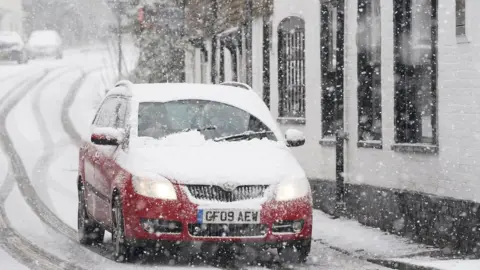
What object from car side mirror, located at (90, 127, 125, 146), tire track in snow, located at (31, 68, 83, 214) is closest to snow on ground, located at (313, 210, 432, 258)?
car side mirror, located at (90, 127, 125, 146)

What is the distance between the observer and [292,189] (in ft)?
35.1

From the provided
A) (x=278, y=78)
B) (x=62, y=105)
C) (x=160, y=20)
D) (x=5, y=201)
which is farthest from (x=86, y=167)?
(x=62, y=105)

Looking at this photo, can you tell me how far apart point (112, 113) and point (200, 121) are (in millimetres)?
1320

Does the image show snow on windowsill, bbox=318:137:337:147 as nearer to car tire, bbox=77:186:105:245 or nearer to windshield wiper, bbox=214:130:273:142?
car tire, bbox=77:186:105:245

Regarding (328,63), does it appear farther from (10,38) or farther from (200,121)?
(10,38)

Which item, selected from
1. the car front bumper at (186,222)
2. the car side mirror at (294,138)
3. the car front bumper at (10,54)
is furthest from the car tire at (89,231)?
the car front bumper at (10,54)

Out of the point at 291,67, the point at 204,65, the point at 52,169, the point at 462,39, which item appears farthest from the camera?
the point at 204,65

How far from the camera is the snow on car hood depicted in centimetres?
1048

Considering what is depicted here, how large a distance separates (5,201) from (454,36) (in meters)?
7.82

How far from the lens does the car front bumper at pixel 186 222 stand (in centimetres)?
1036

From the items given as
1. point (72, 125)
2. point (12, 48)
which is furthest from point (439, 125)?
point (12, 48)

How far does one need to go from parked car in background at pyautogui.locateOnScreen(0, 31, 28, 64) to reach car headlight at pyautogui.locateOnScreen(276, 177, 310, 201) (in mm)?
47081

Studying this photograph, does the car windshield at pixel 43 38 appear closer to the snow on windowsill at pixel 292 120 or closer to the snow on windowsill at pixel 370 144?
the snow on windowsill at pixel 292 120

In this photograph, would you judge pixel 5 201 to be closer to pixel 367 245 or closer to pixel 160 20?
pixel 367 245
